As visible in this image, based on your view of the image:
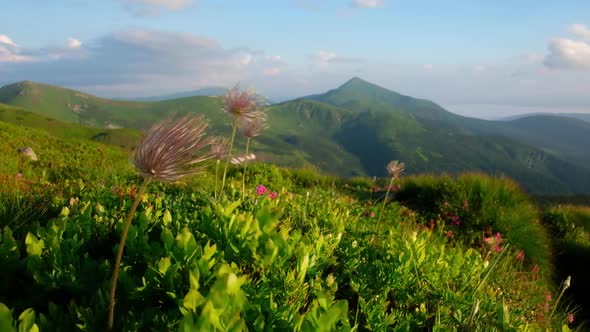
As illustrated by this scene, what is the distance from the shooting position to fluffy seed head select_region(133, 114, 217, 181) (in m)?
2.01

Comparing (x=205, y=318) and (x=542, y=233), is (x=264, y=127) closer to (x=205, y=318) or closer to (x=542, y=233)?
(x=205, y=318)

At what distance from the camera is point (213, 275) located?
2617 millimetres

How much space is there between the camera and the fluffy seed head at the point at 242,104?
16.3ft

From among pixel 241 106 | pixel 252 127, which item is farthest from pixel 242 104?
pixel 252 127

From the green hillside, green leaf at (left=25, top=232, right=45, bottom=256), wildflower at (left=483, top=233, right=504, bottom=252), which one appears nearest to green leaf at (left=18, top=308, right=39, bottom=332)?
green leaf at (left=25, top=232, right=45, bottom=256)

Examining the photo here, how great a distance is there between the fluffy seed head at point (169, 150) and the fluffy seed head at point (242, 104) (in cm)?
289

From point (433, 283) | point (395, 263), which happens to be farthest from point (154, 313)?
point (433, 283)

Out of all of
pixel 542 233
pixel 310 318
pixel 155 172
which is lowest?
pixel 542 233

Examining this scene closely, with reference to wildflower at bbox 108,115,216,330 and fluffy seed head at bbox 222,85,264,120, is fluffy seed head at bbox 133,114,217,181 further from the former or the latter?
fluffy seed head at bbox 222,85,264,120

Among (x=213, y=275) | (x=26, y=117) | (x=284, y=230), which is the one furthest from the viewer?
(x=26, y=117)

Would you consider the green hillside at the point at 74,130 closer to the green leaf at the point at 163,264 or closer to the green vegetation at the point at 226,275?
the green vegetation at the point at 226,275

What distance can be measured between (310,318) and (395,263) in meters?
1.68

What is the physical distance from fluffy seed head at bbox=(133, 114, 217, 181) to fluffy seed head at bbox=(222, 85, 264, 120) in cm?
289

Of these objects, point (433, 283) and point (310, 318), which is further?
point (433, 283)
